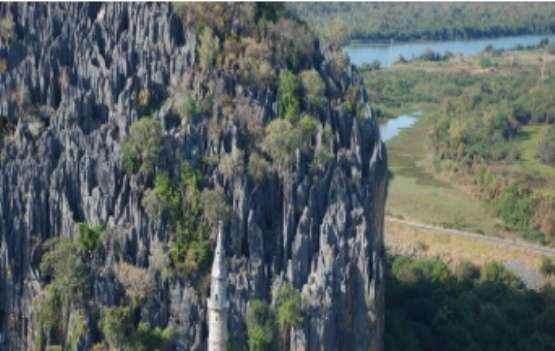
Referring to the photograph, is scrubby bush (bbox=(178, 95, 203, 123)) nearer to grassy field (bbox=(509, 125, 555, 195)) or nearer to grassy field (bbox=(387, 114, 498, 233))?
grassy field (bbox=(387, 114, 498, 233))

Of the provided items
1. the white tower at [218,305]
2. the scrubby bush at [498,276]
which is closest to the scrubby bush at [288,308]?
the white tower at [218,305]

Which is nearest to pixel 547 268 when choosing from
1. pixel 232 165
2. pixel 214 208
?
pixel 232 165

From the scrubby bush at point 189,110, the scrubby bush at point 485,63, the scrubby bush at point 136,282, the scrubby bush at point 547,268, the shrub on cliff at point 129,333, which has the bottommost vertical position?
the scrubby bush at point 547,268

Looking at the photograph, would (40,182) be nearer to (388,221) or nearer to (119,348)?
(119,348)

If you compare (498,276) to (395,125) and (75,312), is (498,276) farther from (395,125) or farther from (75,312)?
(395,125)

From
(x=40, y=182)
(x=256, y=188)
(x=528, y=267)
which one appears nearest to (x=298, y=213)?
(x=256, y=188)

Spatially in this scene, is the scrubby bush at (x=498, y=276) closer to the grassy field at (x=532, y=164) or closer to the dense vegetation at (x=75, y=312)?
the grassy field at (x=532, y=164)

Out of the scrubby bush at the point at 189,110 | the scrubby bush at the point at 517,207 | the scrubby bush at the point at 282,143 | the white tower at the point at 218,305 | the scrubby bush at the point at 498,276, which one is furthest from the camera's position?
the scrubby bush at the point at 517,207
